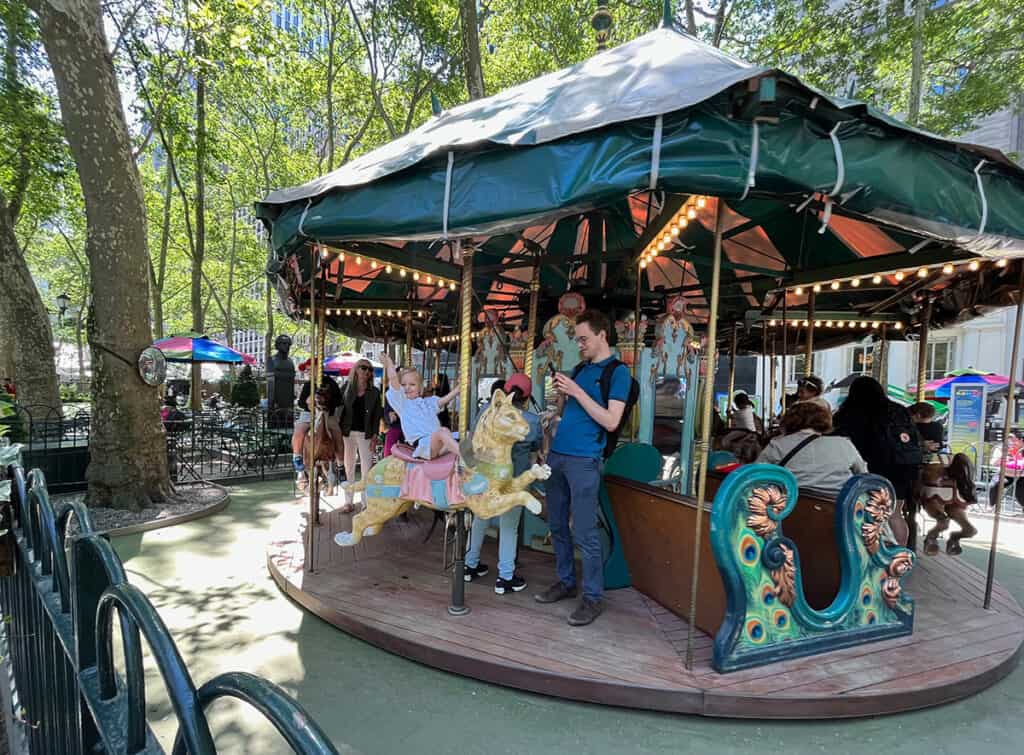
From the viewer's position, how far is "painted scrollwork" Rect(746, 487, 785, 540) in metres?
3.17

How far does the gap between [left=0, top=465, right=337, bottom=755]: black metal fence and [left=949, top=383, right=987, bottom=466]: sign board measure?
14753 mm

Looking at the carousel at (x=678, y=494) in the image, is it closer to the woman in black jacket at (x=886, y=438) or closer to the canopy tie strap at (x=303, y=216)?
the canopy tie strap at (x=303, y=216)

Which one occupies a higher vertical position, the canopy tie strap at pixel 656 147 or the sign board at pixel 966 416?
the canopy tie strap at pixel 656 147

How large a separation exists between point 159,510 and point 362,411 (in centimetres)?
288

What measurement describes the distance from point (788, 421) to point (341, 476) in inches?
272

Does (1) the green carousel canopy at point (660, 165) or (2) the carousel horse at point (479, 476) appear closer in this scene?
(1) the green carousel canopy at point (660, 165)

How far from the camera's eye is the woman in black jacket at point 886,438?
4.96 m

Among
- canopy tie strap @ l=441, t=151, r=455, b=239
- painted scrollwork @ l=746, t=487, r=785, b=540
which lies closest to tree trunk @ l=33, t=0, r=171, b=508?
canopy tie strap @ l=441, t=151, r=455, b=239

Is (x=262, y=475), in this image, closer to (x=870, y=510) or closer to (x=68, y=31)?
(x=68, y=31)

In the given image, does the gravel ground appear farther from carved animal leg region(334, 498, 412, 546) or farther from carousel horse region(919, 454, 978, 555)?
carousel horse region(919, 454, 978, 555)

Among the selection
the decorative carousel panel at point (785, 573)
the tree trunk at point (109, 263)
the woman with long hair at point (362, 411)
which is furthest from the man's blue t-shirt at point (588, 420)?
the tree trunk at point (109, 263)

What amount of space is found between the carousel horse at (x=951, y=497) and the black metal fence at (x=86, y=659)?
6.62m

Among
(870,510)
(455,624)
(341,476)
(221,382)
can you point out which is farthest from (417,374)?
(221,382)

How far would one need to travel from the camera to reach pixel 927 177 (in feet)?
9.79
